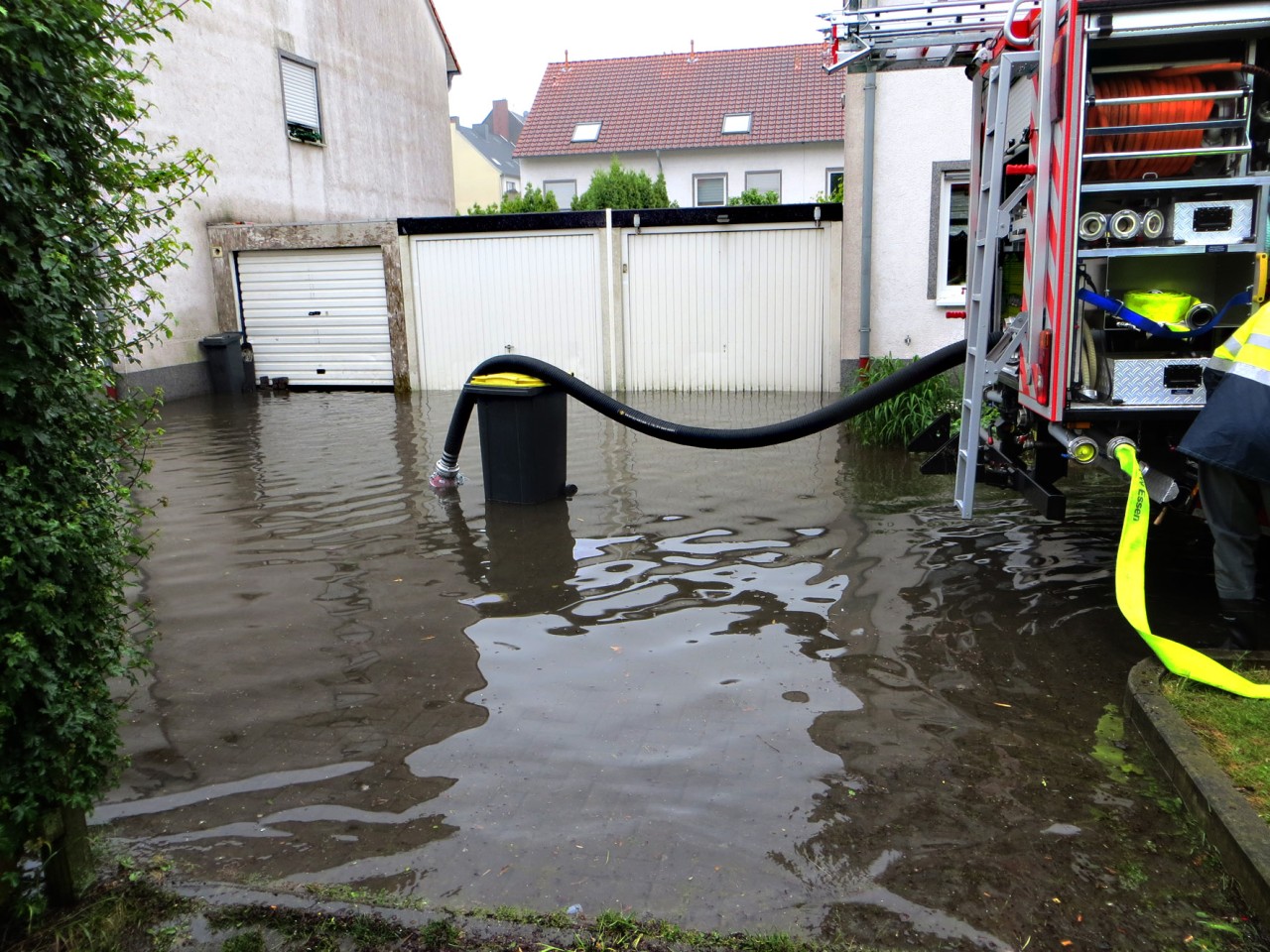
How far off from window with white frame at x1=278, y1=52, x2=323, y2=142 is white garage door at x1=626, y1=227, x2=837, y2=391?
25.6 feet

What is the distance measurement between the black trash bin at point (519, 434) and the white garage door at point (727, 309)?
22.0 ft

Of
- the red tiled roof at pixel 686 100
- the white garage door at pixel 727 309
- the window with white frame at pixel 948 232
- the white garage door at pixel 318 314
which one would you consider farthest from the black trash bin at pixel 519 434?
the red tiled roof at pixel 686 100

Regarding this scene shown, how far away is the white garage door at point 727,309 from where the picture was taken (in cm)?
1402

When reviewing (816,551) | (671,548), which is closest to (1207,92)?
(816,551)

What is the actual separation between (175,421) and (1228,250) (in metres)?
12.0

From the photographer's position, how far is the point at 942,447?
6.85m

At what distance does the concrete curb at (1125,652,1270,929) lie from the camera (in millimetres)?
2951

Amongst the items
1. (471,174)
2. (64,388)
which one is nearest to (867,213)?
(64,388)

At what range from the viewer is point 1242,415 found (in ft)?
14.7

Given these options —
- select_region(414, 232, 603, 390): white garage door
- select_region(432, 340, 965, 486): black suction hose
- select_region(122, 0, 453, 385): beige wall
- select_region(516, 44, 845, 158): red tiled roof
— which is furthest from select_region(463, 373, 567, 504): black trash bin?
select_region(516, 44, 845, 158): red tiled roof

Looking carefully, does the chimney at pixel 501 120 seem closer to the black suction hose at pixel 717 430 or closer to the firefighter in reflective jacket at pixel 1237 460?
the black suction hose at pixel 717 430

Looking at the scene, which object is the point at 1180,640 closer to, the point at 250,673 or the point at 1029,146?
the point at 1029,146

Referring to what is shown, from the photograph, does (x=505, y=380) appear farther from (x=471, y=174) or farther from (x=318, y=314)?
(x=471, y=174)

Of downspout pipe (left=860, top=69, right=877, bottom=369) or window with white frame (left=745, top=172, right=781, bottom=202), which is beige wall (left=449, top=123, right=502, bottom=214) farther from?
downspout pipe (left=860, top=69, right=877, bottom=369)
